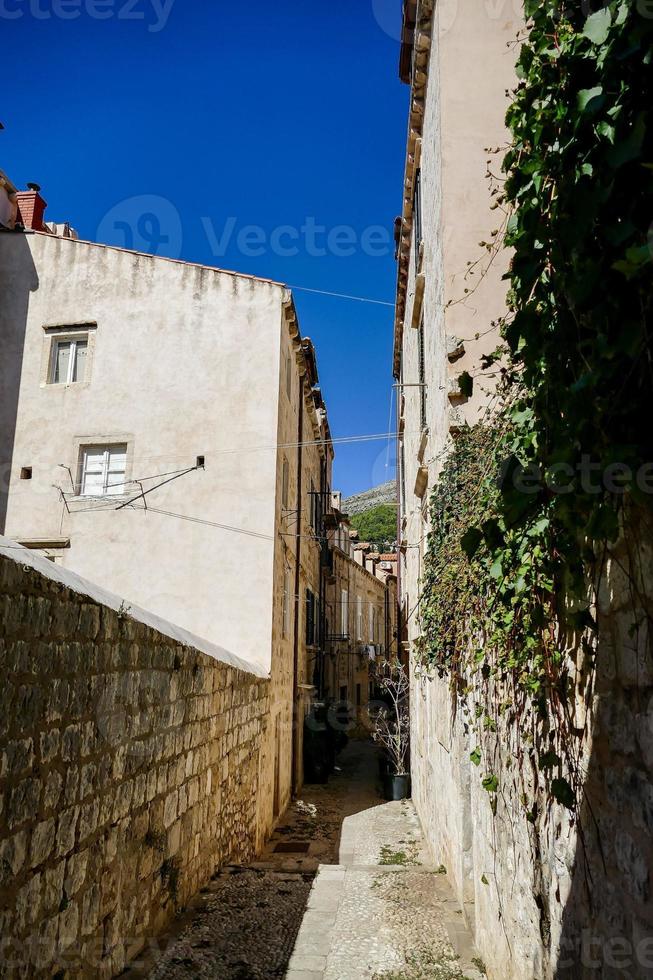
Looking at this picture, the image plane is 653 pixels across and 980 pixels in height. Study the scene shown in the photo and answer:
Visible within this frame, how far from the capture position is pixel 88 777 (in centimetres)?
388

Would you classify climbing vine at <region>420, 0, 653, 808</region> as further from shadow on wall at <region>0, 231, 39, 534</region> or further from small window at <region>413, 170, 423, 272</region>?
shadow on wall at <region>0, 231, 39, 534</region>

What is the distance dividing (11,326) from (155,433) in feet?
11.4

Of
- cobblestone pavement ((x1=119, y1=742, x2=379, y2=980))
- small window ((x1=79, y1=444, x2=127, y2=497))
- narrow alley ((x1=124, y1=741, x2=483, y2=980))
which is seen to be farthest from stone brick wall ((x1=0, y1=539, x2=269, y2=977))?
small window ((x1=79, y1=444, x2=127, y2=497))

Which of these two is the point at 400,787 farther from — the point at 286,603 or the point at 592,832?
the point at 592,832

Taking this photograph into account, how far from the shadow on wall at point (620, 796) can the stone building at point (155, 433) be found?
9.50 meters

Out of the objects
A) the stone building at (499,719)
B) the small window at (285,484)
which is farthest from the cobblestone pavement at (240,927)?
the small window at (285,484)

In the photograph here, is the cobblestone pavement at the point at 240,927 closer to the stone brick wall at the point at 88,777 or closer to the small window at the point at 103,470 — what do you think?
the stone brick wall at the point at 88,777

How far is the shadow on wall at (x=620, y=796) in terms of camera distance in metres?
2.03

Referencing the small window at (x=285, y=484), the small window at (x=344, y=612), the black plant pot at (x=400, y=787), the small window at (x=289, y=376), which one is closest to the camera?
the small window at (x=285, y=484)

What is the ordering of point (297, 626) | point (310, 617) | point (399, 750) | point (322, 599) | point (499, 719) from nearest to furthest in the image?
point (499, 719) → point (399, 750) → point (297, 626) → point (310, 617) → point (322, 599)

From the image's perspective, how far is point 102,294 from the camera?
13.3 meters

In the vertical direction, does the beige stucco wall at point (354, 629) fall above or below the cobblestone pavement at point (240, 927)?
above

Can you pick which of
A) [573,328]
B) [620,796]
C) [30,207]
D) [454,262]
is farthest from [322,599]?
[573,328]

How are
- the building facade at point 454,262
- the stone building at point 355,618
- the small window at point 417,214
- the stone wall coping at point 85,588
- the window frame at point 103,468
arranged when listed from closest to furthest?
the stone wall coping at point 85,588 < the building facade at point 454,262 < the small window at point 417,214 < the window frame at point 103,468 < the stone building at point 355,618
